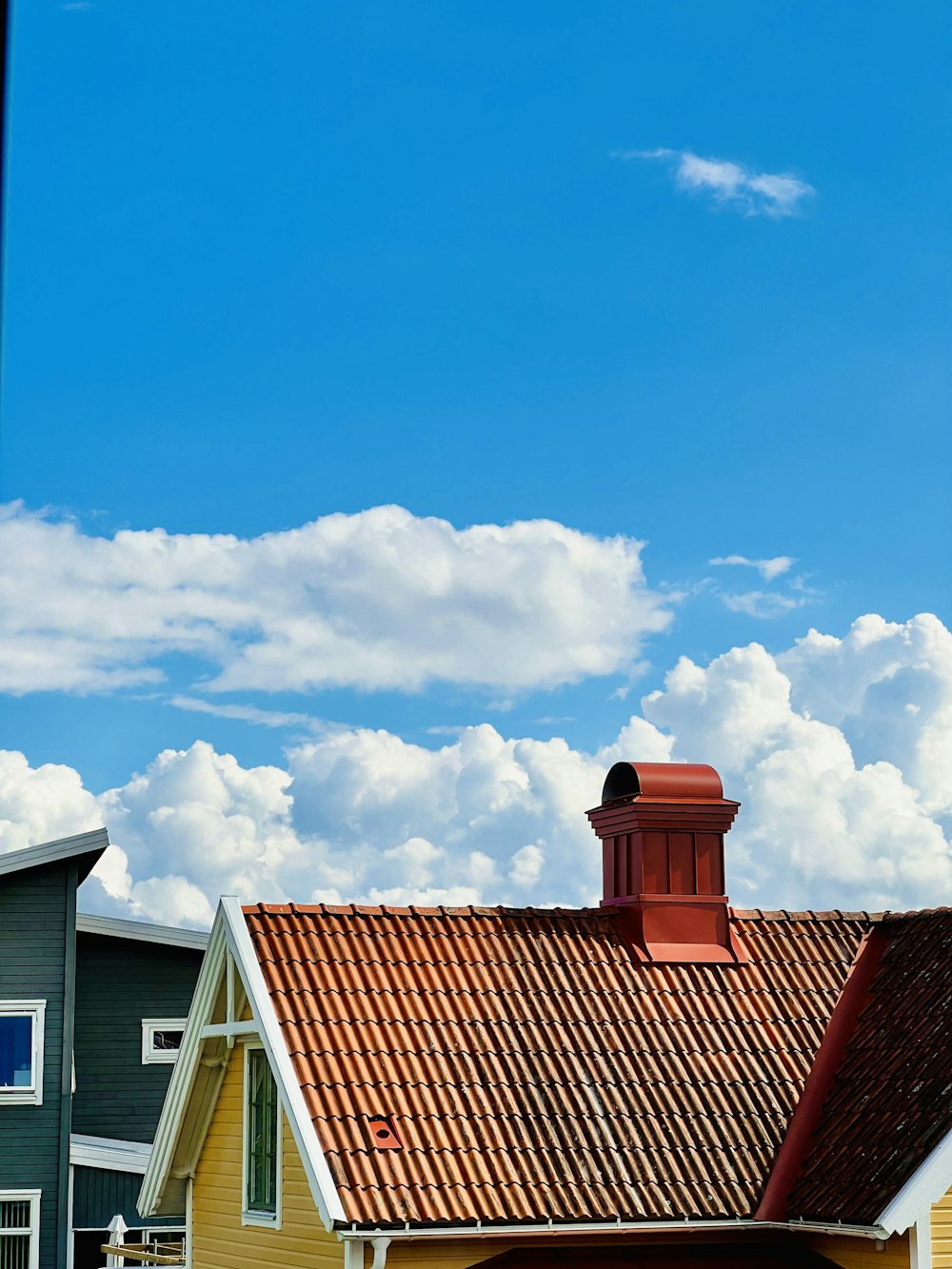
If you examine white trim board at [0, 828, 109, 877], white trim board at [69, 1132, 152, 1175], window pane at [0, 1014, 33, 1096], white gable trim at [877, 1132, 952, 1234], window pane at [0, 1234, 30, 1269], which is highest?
white trim board at [0, 828, 109, 877]

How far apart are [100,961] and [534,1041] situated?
1443 cm

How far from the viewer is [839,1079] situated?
45.5 ft

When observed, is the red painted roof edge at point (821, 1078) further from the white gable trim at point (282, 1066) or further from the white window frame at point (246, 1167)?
the white window frame at point (246, 1167)

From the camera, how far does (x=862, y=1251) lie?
1241 centimetres

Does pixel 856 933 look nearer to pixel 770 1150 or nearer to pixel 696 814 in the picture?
pixel 696 814

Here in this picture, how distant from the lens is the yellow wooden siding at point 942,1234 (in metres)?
11.7

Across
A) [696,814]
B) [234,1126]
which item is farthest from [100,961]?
[696,814]

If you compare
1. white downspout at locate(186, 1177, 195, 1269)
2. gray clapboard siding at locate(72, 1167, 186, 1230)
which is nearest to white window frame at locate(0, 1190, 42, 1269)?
gray clapboard siding at locate(72, 1167, 186, 1230)

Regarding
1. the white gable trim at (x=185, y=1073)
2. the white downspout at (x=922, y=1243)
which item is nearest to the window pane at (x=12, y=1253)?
the white gable trim at (x=185, y=1073)

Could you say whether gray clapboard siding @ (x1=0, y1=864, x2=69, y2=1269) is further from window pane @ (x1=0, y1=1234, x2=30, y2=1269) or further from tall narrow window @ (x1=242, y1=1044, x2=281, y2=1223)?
tall narrow window @ (x1=242, y1=1044, x2=281, y2=1223)

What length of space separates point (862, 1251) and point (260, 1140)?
528 centimetres

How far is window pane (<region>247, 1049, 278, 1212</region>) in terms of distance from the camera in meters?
13.7

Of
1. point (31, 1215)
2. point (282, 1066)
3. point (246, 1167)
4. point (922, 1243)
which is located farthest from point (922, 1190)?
point (31, 1215)

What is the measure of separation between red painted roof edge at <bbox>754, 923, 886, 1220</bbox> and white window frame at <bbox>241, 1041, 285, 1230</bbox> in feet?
13.2
